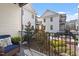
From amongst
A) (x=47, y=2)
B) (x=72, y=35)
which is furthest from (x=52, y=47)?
(x=47, y=2)

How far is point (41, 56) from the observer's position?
104 inches

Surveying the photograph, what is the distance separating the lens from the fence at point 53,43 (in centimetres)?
259

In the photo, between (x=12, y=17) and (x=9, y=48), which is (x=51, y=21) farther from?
(x=9, y=48)

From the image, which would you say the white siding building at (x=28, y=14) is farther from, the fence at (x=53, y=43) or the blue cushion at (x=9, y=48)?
the blue cushion at (x=9, y=48)

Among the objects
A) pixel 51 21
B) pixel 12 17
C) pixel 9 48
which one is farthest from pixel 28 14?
pixel 9 48

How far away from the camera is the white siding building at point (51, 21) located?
2.57m

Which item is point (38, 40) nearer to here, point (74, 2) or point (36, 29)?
point (36, 29)

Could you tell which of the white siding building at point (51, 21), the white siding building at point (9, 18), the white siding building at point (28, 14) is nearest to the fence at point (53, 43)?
the white siding building at point (51, 21)

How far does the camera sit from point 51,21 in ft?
8.45

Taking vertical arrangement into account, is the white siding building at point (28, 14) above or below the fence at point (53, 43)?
above

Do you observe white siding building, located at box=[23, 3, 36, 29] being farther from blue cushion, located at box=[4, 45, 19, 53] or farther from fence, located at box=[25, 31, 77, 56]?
blue cushion, located at box=[4, 45, 19, 53]

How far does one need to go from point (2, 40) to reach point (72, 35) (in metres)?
1.15

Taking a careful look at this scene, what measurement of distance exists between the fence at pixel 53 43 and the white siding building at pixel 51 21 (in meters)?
0.09

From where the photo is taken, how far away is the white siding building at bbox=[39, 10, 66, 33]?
2574 millimetres
